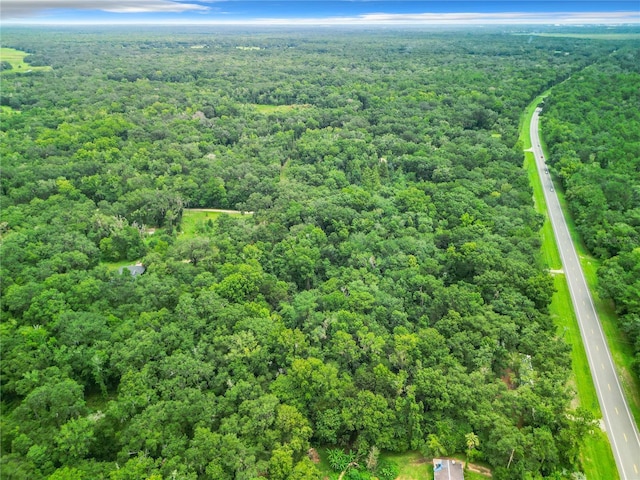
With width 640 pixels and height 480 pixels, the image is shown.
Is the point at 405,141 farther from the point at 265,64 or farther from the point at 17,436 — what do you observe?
the point at 265,64

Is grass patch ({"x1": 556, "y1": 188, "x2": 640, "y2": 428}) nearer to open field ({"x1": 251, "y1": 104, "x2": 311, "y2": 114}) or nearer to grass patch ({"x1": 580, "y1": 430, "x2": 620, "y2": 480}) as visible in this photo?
grass patch ({"x1": 580, "y1": 430, "x2": 620, "y2": 480})

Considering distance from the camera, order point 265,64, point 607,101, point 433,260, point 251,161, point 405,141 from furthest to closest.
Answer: point 265,64 < point 607,101 < point 405,141 < point 251,161 < point 433,260

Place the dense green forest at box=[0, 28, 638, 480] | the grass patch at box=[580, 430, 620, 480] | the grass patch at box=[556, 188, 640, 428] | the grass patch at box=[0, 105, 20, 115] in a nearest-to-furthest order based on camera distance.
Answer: the grass patch at box=[580, 430, 620, 480] < the dense green forest at box=[0, 28, 638, 480] < the grass patch at box=[556, 188, 640, 428] < the grass patch at box=[0, 105, 20, 115]

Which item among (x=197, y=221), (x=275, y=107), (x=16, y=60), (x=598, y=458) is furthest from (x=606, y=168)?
(x=16, y=60)

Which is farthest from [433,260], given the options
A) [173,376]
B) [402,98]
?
[402,98]

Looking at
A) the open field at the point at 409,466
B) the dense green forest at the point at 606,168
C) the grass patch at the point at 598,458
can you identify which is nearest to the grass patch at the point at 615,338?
the dense green forest at the point at 606,168

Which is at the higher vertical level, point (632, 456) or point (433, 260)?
point (433, 260)

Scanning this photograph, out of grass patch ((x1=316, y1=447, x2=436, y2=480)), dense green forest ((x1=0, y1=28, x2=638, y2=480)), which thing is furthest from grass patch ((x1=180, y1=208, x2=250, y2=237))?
grass patch ((x1=316, y1=447, x2=436, y2=480))
